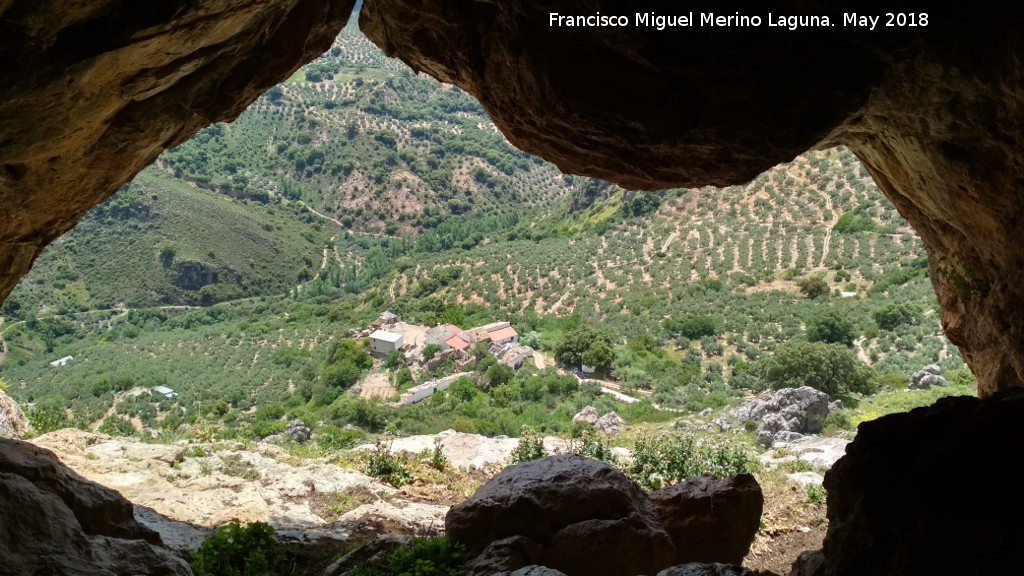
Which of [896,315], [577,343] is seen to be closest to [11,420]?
[577,343]

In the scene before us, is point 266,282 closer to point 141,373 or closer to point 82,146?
point 141,373

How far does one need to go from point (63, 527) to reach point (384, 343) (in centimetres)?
5020

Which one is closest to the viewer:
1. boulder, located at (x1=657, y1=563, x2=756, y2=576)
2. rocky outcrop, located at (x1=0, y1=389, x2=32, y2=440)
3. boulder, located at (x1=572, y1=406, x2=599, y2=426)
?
boulder, located at (x1=657, y1=563, x2=756, y2=576)

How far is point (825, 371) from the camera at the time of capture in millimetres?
28562

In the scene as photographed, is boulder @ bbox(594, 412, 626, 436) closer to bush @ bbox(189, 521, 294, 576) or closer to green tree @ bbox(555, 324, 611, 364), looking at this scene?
green tree @ bbox(555, 324, 611, 364)

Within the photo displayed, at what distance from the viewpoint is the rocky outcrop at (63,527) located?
544cm

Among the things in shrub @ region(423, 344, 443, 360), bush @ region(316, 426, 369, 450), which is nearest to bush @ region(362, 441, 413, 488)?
bush @ region(316, 426, 369, 450)

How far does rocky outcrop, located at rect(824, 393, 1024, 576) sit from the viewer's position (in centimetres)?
425

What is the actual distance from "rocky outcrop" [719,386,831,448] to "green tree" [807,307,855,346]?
649 inches

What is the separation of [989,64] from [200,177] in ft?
458

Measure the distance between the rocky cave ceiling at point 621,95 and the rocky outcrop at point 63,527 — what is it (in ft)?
7.71

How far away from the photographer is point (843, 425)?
21.0 meters

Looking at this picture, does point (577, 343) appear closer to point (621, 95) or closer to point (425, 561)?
point (425, 561)

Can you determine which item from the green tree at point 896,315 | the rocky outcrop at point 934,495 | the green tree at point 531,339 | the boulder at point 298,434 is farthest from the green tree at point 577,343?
the rocky outcrop at point 934,495
